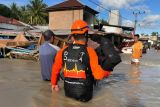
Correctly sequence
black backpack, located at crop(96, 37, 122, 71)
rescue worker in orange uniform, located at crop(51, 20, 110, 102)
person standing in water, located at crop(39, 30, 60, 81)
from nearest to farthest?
black backpack, located at crop(96, 37, 122, 71) < rescue worker in orange uniform, located at crop(51, 20, 110, 102) < person standing in water, located at crop(39, 30, 60, 81)

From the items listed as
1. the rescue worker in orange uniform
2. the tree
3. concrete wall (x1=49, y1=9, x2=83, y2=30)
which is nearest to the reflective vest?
the rescue worker in orange uniform

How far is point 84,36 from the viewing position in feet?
18.9

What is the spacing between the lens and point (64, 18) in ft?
148

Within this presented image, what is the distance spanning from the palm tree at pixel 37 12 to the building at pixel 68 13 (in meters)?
19.8

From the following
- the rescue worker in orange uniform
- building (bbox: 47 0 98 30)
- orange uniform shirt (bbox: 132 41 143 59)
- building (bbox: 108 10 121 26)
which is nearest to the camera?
the rescue worker in orange uniform

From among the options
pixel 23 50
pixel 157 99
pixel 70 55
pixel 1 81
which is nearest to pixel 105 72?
pixel 70 55

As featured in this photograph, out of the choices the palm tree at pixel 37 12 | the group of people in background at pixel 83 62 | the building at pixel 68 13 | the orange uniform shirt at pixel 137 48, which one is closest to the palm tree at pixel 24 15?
the palm tree at pixel 37 12

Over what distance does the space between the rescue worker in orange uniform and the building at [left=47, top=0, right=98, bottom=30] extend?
Answer: 37.8m

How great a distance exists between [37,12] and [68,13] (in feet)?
75.4

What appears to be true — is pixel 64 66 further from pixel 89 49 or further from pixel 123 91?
pixel 123 91

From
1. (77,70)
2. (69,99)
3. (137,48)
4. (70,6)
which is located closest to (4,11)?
(70,6)

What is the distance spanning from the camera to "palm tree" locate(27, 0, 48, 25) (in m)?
66.7

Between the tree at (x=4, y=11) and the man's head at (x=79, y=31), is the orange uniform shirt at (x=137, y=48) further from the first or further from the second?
the tree at (x=4, y=11)

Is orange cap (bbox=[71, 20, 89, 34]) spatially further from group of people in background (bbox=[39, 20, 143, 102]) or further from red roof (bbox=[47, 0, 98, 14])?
red roof (bbox=[47, 0, 98, 14])
